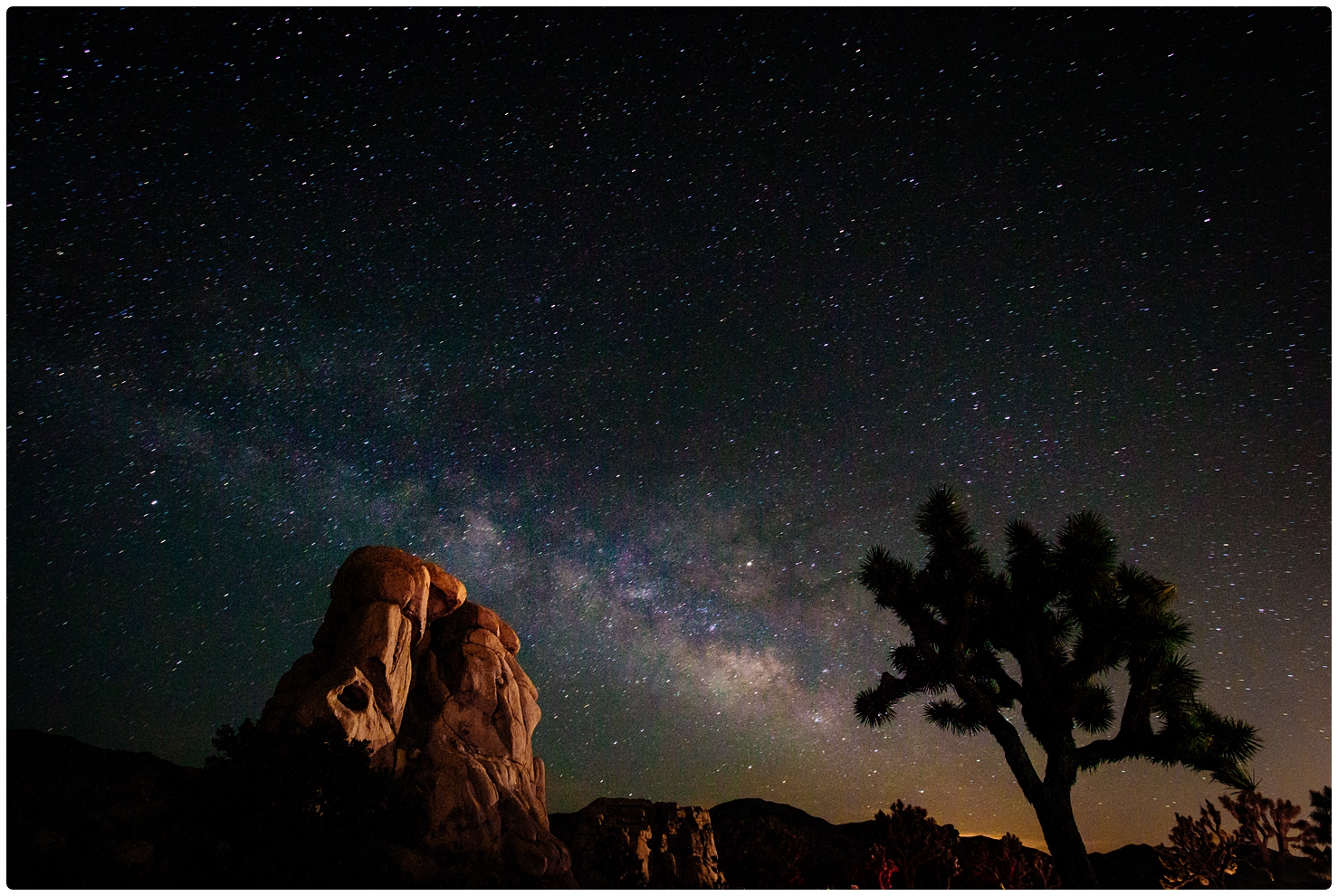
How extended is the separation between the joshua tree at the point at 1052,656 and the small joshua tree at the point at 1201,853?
223 centimetres

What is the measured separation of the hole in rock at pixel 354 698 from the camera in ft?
57.3

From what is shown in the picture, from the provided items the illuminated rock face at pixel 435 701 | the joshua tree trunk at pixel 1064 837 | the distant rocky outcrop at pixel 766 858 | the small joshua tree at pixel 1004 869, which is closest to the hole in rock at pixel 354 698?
the illuminated rock face at pixel 435 701

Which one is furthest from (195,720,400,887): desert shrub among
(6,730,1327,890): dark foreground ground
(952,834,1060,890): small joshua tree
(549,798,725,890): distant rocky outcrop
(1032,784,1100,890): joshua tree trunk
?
(952,834,1060,890): small joshua tree

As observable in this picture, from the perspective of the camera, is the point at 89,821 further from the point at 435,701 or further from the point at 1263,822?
the point at 1263,822

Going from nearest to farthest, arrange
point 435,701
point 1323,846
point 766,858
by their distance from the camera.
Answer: point 1323,846 → point 766,858 → point 435,701

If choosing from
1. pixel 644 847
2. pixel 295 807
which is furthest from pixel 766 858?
pixel 295 807

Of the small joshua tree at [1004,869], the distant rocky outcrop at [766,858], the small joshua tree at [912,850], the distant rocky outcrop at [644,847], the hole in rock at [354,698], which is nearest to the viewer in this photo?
the small joshua tree at [1004,869]

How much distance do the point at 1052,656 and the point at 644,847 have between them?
12179mm

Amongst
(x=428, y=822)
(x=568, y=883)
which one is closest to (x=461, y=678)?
(x=428, y=822)

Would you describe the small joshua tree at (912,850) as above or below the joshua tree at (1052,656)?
below

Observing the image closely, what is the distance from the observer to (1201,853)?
14.0 metres

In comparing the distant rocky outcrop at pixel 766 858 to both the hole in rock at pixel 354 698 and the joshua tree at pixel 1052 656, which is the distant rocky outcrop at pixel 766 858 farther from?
the hole in rock at pixel 354 698

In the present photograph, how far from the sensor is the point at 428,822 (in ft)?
54.6

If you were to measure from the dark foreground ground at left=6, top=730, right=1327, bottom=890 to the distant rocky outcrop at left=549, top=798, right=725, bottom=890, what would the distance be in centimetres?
83
